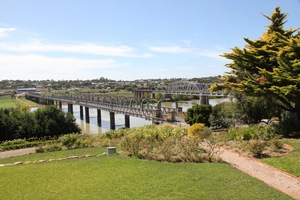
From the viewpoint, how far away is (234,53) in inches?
744

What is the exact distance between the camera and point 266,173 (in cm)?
Result: 950

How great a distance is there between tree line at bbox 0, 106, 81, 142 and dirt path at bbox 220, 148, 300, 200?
76.1ft

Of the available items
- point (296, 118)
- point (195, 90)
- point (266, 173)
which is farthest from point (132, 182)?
point (195, 90)

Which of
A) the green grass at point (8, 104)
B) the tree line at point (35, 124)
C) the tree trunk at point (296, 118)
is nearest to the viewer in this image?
the tree trunk at point (296, 118)

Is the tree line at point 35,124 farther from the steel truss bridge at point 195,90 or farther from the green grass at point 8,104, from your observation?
the green grass at point 8,104

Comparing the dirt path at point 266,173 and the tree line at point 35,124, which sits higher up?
the dirt path at point 266,173

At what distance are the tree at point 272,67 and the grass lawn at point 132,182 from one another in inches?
302

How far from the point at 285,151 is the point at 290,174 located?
352 centimetres

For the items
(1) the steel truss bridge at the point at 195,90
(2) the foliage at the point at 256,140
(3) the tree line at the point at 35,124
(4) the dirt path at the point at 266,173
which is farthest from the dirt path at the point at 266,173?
(1) the steel truss bridge at the point at 195,90

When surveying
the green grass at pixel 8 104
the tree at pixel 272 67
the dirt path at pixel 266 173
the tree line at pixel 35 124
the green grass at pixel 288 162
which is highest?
the tree at pixel 272 67

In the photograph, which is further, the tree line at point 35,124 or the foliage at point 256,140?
the tree line at point 35,124

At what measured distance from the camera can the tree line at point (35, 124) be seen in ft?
97.8

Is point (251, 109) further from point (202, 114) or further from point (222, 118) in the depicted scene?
point (202, 114)

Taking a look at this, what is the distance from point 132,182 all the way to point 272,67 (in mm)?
13261
